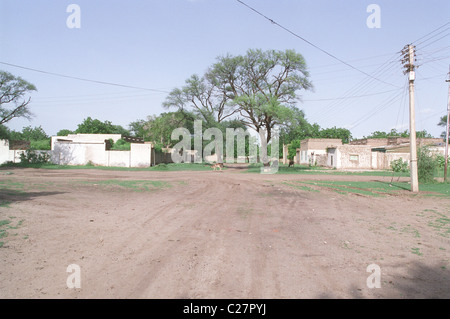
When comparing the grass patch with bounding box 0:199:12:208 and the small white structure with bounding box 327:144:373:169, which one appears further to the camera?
the small white structure with bounding box 327:144:373:169

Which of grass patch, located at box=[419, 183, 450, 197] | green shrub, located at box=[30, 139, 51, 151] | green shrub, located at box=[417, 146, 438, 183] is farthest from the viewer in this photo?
green shrub, located at box=[30, 139, 51, 151]

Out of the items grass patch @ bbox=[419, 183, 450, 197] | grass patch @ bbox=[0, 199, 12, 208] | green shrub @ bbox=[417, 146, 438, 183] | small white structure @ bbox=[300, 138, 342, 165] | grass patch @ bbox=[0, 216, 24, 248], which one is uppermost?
small white structure @ bbox=[300, 138, 342, 165]

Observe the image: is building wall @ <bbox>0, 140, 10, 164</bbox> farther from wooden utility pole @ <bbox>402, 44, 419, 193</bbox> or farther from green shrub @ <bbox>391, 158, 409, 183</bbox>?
green shrub @ <bbox>391, 158, 409, 183</bbox>

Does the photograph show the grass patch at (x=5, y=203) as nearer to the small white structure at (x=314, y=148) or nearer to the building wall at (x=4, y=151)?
the building wall at (x=4, y=151)

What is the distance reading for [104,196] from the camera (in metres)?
12.3

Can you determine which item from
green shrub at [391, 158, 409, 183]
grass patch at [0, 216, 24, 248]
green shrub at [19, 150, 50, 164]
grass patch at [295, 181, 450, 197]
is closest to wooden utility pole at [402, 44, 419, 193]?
grass patch at [295, 181, 450, 197]

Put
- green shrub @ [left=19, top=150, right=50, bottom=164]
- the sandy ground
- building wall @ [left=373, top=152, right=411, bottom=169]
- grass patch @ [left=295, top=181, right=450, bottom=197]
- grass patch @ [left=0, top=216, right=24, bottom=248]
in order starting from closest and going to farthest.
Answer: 1. the sandy ground
2. grass patch @ [left=0, top=216, right=24, bottom=248]
3. grass patch @ [left=295, top=181, right=450, bottom=197]
4. green shrub @ [left=19, top=150, right=50, bottom=164]
5. building wall @ [left=373, top=152, right=411, bottom=169]

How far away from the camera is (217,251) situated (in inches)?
219

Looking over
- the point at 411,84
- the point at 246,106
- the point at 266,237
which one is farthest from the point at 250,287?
the point at 246,106

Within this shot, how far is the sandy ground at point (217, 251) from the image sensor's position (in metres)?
4.04

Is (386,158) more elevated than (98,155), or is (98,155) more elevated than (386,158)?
(98,155)

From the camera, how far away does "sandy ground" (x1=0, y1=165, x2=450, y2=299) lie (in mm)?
4035

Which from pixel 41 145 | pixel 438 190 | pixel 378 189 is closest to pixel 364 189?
pixel 378 189

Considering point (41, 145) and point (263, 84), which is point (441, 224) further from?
Result: point (41, 145)
